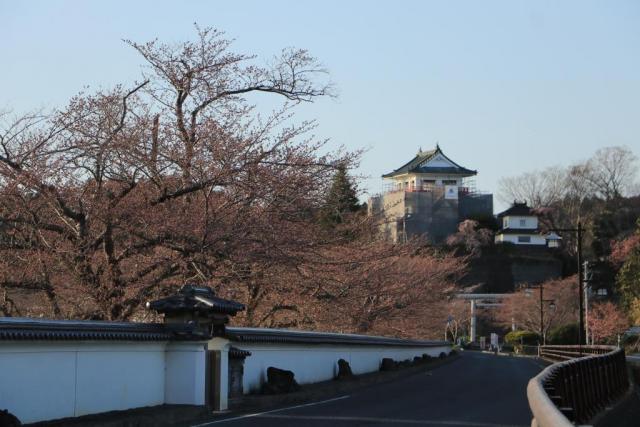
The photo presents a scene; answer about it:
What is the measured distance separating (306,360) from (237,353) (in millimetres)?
5583

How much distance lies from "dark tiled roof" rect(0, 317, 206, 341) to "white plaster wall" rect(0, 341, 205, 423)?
146mm

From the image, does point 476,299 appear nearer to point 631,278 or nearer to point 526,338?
point 526,338

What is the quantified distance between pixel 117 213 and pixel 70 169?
63.1 inches

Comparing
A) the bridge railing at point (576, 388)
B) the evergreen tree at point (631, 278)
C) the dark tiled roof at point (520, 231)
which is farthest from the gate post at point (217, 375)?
the dark tiled roof at point (520, 231)

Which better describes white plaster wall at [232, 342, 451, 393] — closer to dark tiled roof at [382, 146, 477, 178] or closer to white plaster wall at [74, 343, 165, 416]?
white plaster wall at [74, 343, 165, 416]

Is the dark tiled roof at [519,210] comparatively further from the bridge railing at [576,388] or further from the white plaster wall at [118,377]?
the white plaster wall at [118,377]

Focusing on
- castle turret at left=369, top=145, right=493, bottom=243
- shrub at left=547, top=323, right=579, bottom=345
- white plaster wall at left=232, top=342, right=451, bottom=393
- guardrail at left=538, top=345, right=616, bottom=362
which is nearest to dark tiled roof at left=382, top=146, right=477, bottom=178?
castle turret at left=369, top=145, right=493, bottom=243

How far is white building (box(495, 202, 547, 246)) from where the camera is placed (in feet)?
359

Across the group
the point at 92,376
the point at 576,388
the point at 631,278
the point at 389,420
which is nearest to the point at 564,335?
the point at 631,278

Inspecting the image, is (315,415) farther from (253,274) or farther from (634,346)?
(634,346)

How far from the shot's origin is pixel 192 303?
15.3 metres

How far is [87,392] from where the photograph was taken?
13125 millimetres

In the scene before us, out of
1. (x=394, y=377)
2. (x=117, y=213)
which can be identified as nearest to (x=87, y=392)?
(x=117, y=213)

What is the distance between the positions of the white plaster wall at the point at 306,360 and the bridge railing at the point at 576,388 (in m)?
6.77
